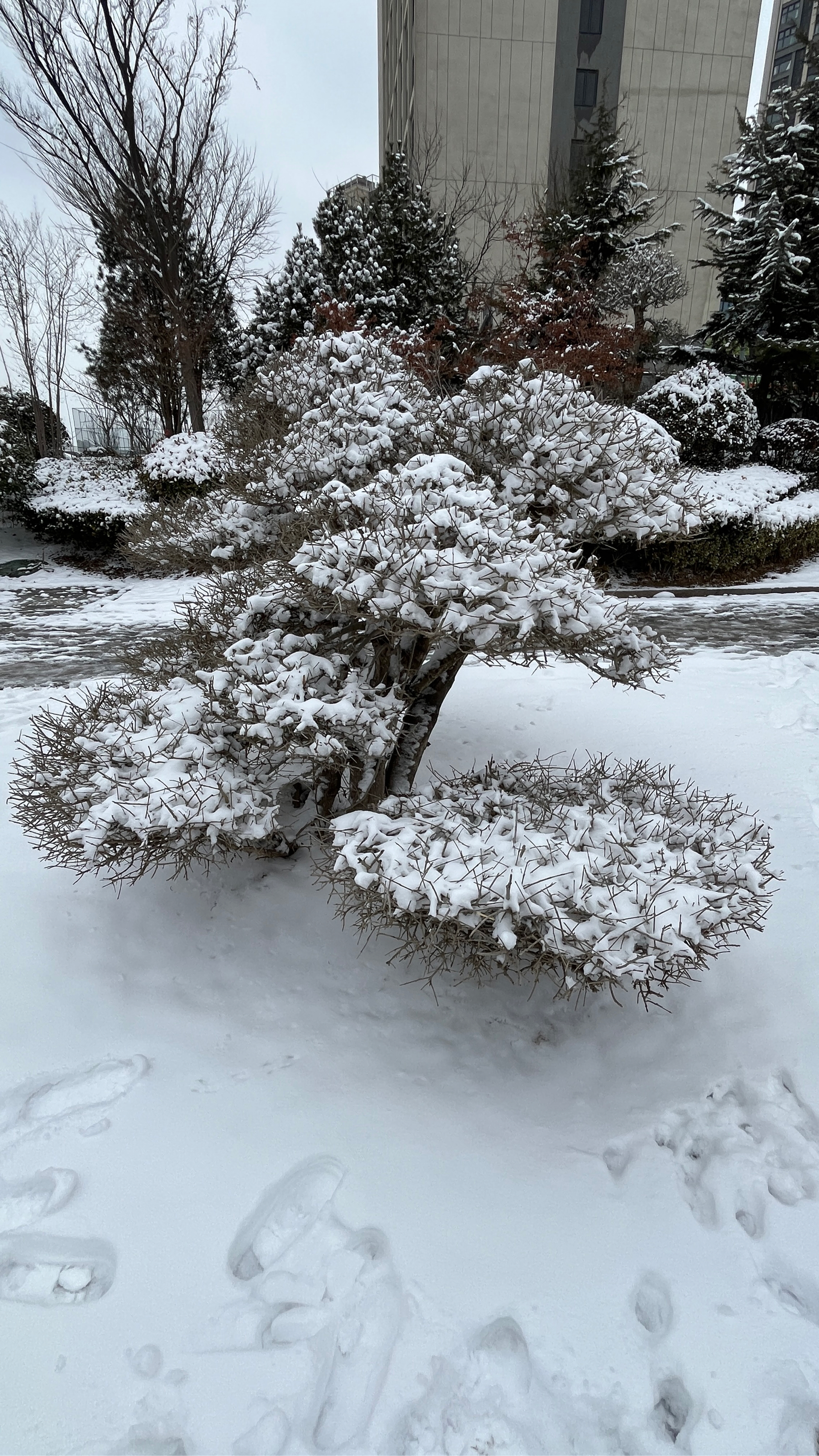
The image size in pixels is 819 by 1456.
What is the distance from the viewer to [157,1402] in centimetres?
147

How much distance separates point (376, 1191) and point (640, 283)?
1364cm

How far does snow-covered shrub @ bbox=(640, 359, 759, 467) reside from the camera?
9.64m

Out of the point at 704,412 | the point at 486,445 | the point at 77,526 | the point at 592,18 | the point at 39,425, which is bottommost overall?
the point at 77,526

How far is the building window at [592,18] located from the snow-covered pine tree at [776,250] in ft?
28.4

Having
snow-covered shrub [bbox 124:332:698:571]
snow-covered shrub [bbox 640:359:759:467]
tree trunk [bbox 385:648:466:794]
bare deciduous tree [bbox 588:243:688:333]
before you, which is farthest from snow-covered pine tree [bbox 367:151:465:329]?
tree trunk [bbox 385:648:466:794]

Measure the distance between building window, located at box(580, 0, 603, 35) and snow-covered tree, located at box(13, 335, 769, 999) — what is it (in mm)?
21312

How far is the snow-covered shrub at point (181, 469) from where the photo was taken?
33.2 feet

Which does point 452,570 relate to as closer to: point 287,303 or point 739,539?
point 739,539

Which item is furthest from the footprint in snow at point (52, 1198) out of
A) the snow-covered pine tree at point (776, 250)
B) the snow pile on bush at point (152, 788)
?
the snow-covered pine tree at point (776, 250)

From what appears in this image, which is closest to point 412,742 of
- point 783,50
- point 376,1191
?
point 376,1191

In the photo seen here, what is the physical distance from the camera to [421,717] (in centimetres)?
302

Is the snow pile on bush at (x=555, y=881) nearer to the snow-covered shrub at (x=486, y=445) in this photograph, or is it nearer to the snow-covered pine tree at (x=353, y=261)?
the snow-covered shrub at (x=486, y=445)

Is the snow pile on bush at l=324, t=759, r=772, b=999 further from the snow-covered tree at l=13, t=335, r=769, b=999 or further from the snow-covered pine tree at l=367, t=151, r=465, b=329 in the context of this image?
the snow-covered pine tree at l=367, t=151, r=465, b=329

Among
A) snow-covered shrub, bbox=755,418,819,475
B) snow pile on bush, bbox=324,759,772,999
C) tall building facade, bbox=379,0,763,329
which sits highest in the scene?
tall building facade, bbox=379,0,763,329
